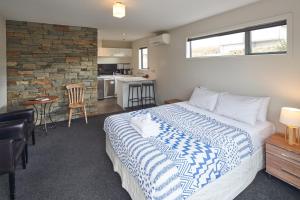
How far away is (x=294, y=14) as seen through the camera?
7.82 ft

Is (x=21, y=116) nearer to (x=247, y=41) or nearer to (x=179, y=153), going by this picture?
(x=179, y=153)

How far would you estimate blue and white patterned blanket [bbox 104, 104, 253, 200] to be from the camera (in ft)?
4.68

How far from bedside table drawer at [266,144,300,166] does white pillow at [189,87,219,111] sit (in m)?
1.13

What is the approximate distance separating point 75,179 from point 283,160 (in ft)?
8.53

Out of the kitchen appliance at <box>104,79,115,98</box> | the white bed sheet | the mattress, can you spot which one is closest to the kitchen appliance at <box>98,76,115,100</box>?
the kitchen appliance at <box>104,79,115,98</box>

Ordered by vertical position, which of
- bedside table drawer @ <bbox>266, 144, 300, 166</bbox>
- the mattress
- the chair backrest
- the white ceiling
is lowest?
the mattress

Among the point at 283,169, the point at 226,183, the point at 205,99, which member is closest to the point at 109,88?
the point at 205,99

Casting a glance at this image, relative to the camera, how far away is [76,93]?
4.54m

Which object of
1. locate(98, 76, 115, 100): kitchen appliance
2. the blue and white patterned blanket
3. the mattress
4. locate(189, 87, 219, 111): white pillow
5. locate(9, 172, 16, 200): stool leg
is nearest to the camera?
the blue and white patterned blanket

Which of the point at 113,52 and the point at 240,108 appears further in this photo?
the point at 113,52

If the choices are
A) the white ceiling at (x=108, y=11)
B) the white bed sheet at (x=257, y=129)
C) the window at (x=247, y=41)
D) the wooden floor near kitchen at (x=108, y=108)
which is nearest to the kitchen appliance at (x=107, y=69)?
the wooden floor near kitchen at (x=108, y=108)

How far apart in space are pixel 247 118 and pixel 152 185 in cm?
185

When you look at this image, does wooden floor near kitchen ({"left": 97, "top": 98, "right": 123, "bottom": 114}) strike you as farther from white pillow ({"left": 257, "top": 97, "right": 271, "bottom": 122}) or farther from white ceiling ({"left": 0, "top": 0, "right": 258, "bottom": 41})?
white pillow ({"left": 257, "top": 97, "right": 271, "bottom": 122})

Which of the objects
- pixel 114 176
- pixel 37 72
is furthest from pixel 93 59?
pixel 114 176
